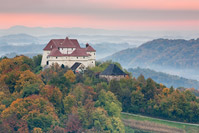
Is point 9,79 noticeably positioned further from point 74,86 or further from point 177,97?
point 177,97

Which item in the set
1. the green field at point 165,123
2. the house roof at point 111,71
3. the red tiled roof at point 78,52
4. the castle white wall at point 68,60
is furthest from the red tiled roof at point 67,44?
the green field at point 165,123

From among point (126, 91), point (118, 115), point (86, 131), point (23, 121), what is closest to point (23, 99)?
point (23, 121)

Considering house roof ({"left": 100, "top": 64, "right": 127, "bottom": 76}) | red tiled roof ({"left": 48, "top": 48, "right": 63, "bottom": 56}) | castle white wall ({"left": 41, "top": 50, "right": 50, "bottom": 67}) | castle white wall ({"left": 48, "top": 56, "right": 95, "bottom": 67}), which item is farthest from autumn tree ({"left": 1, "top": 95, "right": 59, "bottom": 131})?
castle white wall ({"left": 41, "top": 50, "right": 50, "bottom": 67})

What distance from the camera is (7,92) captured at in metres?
80.6

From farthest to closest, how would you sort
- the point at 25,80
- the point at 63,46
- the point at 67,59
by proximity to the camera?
the point at 63,46 → the point at 67,59 → the point at 25,80

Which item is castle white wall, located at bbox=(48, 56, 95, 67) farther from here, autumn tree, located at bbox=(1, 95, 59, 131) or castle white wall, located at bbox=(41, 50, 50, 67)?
autumn tree, located at bbox=(1, 95, 59, 131)

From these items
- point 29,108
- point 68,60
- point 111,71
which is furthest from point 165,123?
point 68,60

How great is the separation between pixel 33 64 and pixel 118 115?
3049 cm

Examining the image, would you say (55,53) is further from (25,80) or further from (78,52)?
(25,80)

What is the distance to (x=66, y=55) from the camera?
97125 mm

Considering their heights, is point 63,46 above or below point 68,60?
above

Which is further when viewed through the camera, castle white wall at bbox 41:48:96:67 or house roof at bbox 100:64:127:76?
castle white wall at bbox 41:48:96:67

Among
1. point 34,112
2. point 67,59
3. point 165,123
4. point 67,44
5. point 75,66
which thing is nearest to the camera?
point 34,112

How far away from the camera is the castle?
96562 millimetres
